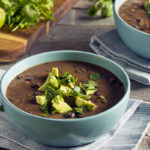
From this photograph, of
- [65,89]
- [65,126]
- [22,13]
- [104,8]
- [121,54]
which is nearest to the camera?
[65,126]

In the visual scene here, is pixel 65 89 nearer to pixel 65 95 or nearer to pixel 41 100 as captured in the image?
pixel 65 95

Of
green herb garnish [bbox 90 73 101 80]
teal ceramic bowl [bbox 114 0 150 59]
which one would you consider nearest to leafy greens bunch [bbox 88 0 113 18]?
teal ceramic bowl [bbox 114 0 150 59]

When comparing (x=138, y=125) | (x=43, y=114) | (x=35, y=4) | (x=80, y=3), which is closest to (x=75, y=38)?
(x=35, y=4)

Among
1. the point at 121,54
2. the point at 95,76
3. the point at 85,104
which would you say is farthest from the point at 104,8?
the point at 85,104

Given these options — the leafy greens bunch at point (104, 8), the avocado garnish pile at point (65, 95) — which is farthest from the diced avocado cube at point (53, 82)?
the leafy greens bunch at point (104, 8)

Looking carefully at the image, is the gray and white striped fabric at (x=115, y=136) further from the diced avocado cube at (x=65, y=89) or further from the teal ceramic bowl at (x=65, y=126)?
the diced avocado cube at (x=65, y=89)

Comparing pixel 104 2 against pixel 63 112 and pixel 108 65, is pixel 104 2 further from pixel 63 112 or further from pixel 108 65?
pixel 63 112

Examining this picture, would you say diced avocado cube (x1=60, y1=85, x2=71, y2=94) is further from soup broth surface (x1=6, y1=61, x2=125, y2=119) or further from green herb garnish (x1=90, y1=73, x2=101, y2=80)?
green herb garnish (x1=90, y1=73, x2=101, y2=80)

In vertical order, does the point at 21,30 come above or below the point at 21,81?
below
